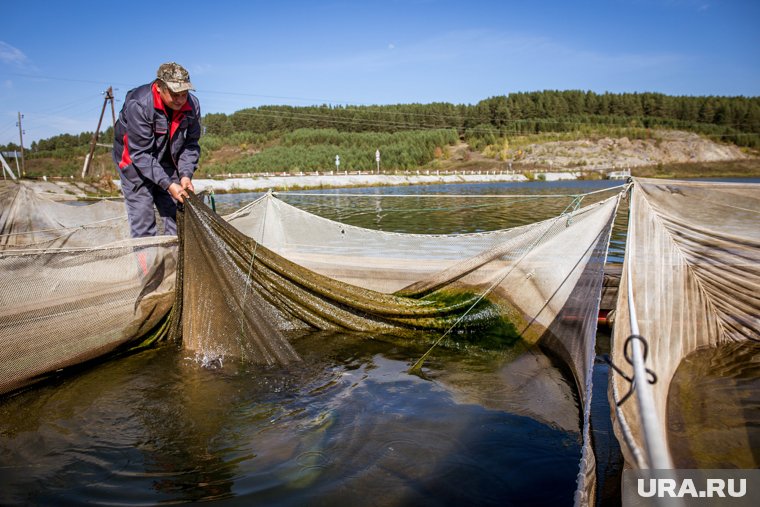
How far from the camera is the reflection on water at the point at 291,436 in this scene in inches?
94.1

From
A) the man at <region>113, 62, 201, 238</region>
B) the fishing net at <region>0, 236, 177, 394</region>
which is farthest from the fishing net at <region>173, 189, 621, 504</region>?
the man at <region>113, 62, 201, 238</region>

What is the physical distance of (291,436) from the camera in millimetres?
2896

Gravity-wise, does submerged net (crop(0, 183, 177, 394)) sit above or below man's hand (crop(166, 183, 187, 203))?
below

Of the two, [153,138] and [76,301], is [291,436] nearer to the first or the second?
[76,301]

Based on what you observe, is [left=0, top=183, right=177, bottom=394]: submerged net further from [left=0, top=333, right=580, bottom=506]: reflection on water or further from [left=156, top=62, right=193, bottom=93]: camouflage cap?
[left=156, top=62, right=193, bottom=93]: camouflage cap

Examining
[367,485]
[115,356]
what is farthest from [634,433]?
[115,356]

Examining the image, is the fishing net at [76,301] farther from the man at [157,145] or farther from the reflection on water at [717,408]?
the reflection on water at [717,408]

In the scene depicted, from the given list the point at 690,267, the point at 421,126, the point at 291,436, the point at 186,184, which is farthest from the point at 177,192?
the point at 421,126

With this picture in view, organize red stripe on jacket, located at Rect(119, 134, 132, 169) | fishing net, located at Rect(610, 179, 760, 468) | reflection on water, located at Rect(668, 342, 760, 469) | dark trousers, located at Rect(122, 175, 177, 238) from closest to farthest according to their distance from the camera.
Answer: reflection on water, located at Rect(668, 342, 760, 469) < fishing net, located at Rect(610, 179, 760, 468) < red stripe on jacket, located at Rect(119, 134, 132, 169) < dark trousers, located at Rect(122, 175, 177, 238)

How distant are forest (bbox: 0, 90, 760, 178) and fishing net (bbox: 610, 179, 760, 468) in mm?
68446

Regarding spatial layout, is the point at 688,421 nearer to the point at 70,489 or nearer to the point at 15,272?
the point at 70,489

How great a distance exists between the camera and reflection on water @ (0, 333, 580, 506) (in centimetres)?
239

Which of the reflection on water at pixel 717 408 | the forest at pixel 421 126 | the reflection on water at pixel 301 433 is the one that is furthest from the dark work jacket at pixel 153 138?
the forest at pixel 421 126

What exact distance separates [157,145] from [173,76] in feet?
2.65
